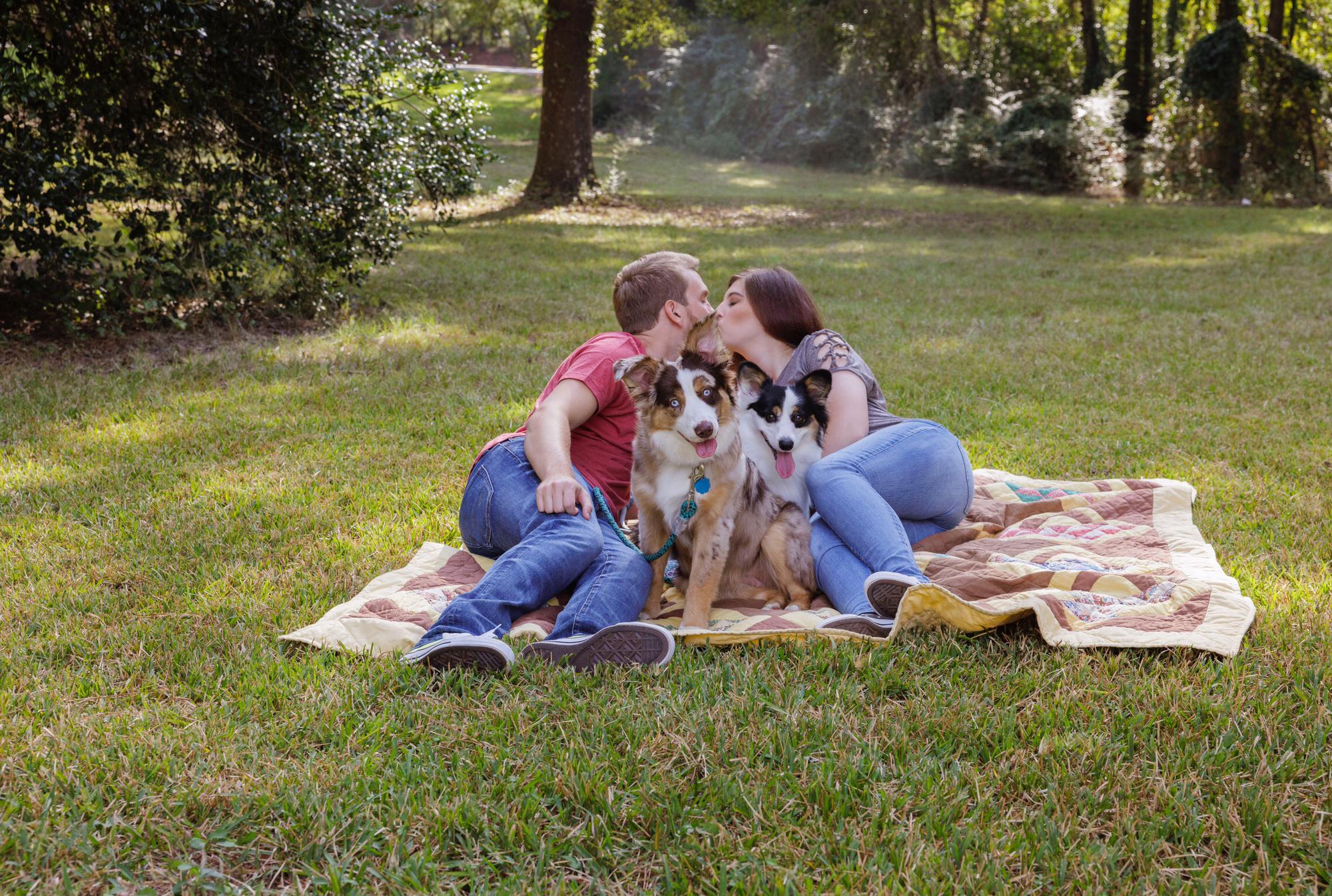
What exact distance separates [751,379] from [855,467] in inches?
22.6

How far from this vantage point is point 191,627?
3.54 metres

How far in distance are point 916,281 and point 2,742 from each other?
35.3ft

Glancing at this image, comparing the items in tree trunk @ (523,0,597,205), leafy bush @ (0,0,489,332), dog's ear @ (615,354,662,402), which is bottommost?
dog's ear @ (615,354,662,402)

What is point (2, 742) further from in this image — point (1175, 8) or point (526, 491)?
point (1175, 8)

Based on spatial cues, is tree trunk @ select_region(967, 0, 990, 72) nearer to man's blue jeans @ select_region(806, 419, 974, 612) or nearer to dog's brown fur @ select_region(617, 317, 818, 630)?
man's blue jeans @ select_region(806, 419, 974, 612)

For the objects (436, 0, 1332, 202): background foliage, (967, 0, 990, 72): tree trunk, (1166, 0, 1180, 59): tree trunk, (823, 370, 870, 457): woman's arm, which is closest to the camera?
(823, 370, 870, 457): woman's arm

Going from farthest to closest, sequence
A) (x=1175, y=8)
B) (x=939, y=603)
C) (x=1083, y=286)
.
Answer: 1. (x=1175, y=8)
2. (x=1083, y=286)
3. (x=939, y=603)

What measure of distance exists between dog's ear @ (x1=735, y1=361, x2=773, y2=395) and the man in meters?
0.36

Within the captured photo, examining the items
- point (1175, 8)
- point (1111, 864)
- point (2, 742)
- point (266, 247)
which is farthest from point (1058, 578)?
point (1175, 8)

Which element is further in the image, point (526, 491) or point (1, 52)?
point (1, 52)

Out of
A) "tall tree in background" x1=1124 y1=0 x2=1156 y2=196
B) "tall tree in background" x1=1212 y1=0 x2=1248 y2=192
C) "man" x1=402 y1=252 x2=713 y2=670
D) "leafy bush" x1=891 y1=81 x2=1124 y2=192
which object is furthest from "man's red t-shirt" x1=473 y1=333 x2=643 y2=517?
"tall tree in background" x1=1124 y1=0 x2=1156 y2=196

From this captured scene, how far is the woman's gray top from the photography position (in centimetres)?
431

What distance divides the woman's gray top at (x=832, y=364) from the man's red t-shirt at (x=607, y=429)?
0.70 metres

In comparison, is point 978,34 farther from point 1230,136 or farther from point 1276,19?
point 1230,136
